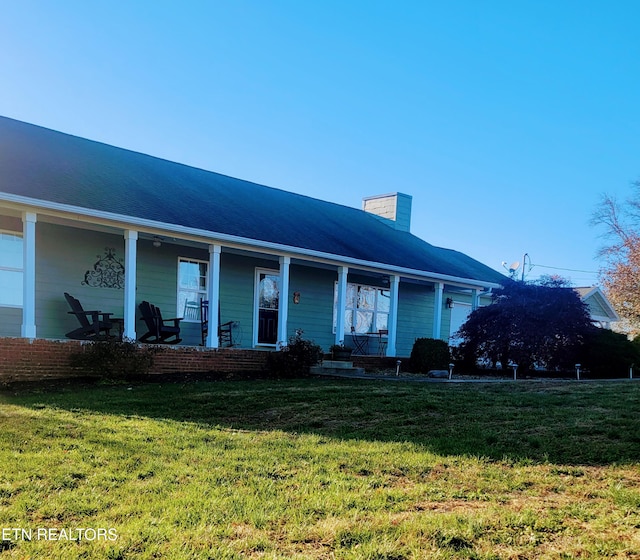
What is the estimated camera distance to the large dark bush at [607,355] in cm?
1229

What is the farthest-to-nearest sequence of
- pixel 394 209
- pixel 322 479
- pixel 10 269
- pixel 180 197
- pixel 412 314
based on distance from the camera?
pixel 394 209 → pixel 412 314 → pixel 180 197 → pixel 10 269 → pixel 322 479

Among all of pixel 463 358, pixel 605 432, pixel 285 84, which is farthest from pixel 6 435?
pixel 285 84

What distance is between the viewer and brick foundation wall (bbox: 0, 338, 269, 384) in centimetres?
855

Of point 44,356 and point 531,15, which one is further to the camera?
point 531,15

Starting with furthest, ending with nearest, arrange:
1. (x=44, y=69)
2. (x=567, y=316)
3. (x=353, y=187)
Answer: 1. (x=353, y=187)
2. (x=44, y=69)
3. (x=567, y=316)

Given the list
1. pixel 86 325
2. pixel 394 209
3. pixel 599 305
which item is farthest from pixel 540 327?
pixel 599 305

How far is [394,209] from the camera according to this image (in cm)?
2038

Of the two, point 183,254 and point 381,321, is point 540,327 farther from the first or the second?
point 183,254

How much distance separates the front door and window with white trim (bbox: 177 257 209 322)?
1.49m

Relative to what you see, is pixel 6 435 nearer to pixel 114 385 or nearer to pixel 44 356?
pixel 114 385

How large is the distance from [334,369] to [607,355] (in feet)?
20.1

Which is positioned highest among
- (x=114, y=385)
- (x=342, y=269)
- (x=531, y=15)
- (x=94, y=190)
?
(x=531, y=15)

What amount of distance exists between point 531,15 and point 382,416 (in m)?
10.7

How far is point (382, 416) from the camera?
19.9 ft
